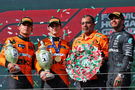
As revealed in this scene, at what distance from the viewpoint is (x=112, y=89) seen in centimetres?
365

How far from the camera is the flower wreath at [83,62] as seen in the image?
3.63 metres

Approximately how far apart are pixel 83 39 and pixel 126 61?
1.73 ft

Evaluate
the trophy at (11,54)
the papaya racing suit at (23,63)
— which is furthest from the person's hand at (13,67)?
the papaya racing suit at (23,63)

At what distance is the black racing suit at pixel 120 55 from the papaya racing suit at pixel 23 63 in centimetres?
69

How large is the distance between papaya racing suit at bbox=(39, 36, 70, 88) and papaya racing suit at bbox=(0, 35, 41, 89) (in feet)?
0.55

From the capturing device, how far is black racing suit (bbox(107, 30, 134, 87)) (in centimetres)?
352

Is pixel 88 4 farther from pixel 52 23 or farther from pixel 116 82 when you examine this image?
pixel 116 82

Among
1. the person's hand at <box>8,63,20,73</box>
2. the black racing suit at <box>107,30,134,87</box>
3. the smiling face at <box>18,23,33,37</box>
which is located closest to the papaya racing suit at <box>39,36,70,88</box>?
the smiling face at <box>18,23,33,37</box>

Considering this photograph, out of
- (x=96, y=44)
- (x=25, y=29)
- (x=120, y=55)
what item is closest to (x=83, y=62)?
(x=96, y=44)

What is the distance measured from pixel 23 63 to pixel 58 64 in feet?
1.11

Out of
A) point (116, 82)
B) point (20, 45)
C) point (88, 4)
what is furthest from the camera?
point (88, 4)

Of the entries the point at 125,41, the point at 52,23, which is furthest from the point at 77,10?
the point at 125,41

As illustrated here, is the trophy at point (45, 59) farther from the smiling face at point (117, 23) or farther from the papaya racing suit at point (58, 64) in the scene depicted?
the smiling face at point (117, 23)

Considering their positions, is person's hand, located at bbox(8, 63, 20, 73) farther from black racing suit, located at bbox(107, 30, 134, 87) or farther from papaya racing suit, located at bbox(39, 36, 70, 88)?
black racing suit, located at bbox(107, 30, 134, 87)
